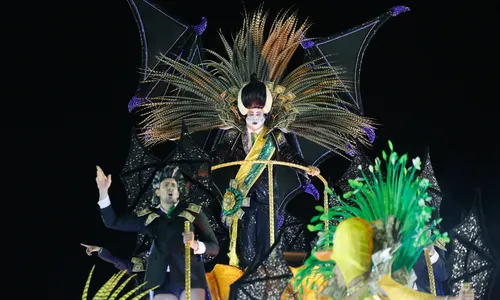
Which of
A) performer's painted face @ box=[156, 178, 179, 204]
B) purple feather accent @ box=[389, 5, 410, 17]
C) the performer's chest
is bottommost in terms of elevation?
the performer's chest

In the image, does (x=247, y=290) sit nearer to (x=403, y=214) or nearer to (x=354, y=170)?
(x=403, y=214)

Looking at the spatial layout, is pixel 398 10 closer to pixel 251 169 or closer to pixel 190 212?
pixel 251 169

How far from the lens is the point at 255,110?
629cm

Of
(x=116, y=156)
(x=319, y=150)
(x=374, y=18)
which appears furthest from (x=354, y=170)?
(x=116, y=156)

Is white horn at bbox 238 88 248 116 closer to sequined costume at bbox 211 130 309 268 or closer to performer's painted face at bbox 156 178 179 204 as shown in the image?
sequined costume at bbox 211 130 309 268

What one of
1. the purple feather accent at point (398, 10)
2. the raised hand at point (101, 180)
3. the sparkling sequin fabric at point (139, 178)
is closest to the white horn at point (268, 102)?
the sparkling sequin fabric at point (139, 178)

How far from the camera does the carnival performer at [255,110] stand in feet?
20.6

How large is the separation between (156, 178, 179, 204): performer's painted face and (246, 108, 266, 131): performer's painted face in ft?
3.18

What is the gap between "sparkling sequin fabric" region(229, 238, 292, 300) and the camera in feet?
17.0

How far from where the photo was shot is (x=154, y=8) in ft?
22.7

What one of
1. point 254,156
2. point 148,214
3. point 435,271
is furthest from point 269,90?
point 435,271

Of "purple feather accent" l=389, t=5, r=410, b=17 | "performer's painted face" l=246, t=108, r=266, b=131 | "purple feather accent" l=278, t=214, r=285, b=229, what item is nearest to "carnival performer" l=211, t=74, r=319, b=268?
"performer's painted face" l=246, t=108, r=266, b=131

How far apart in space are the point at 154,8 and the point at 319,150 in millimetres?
1653

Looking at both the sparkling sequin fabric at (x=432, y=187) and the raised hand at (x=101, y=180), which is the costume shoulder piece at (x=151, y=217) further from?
the sparkling sequin fabric at (x=432, y=187)
